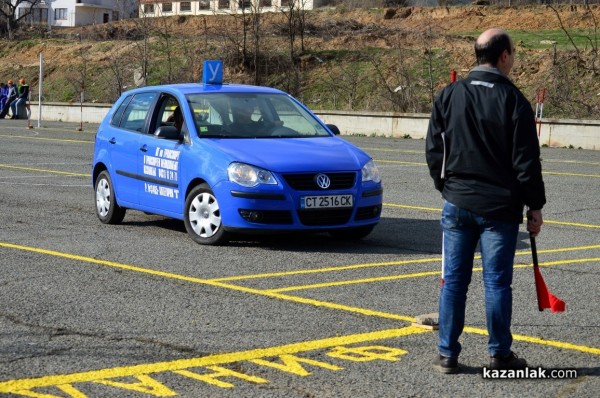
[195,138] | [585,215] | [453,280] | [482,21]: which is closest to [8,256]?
[195,138]

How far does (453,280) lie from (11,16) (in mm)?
89364

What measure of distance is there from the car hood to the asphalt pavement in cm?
82

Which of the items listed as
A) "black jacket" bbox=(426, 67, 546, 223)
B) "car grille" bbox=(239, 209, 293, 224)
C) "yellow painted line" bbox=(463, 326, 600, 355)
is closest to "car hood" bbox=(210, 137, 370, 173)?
"car grille" bbox=(239, 209, 293, 224)

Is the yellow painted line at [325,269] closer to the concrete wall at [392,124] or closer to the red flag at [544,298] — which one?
the red flag at [544,298]

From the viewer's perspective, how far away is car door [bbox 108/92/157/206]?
42.2ft

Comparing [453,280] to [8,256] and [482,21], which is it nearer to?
[8,256]

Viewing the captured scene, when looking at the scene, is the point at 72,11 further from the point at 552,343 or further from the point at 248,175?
the point at 552,343

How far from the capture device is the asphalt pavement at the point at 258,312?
6.25 meters

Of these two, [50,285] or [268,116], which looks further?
[268,116]

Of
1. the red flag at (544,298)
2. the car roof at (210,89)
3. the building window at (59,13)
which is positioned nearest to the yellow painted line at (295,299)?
the red flag at (544,298)

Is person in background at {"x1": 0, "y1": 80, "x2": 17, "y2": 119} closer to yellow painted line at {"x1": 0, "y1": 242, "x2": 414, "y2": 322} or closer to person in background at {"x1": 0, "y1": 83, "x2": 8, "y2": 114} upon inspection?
person in background at {"x1": 0, "y1": 83, "x2": 8, "y2": 114}

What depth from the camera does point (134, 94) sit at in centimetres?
1359

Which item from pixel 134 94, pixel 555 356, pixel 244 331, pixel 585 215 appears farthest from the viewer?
pixel 585 215

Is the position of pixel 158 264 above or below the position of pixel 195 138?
below
